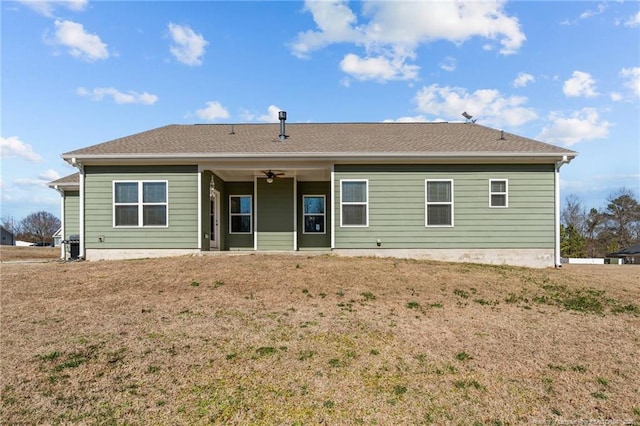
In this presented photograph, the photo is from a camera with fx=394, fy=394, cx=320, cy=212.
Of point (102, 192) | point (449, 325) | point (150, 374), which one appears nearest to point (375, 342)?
point (449, 325)

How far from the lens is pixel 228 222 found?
44.3 feet

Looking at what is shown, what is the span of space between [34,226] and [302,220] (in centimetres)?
7329

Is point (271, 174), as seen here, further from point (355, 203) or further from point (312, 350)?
point (312, 350)

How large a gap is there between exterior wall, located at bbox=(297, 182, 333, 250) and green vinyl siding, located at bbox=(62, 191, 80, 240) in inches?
323

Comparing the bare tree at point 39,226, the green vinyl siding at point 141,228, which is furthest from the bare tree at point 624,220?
the bare tree at point 39,226

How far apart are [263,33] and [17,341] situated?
12430 mm

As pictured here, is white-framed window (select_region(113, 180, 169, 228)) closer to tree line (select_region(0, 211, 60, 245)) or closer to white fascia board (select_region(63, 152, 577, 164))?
white fascia board (select_region(63, 152, 577, 164))

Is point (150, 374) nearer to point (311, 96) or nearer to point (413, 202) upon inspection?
point (413, 202)

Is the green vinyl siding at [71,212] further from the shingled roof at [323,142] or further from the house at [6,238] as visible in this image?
the house at [6,238]

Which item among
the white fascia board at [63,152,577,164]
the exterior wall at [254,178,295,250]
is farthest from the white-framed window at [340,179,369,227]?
the exterior wall at [254,178,295,250]

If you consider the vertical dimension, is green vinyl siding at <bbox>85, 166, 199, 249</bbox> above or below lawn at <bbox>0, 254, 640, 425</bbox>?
above

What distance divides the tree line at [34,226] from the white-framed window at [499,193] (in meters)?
69.3

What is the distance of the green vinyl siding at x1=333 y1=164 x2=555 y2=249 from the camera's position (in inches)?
441

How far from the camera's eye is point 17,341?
4.94 meters
